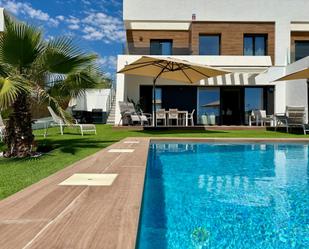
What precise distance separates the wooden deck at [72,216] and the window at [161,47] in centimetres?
1850

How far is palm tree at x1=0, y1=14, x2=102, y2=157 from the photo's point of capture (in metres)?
8.33

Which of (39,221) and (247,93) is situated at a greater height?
(247,93)

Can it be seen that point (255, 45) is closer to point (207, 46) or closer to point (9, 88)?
point (207, 46)

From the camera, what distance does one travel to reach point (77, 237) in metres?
2.35

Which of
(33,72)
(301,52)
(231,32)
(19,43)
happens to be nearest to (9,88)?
(19,43)

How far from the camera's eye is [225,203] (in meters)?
5.22

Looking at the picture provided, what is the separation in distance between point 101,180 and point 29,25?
5.47 m

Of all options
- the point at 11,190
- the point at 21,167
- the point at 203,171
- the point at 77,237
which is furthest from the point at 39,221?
the point at 203,171

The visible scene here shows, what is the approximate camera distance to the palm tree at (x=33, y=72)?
833cm

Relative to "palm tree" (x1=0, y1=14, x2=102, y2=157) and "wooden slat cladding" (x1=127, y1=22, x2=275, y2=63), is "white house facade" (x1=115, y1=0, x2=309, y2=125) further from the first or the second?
"palm tree" (x1=0, y1=14, x2=102, y2=157)

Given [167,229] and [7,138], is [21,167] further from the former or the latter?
[167,229]

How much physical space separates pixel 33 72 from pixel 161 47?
1420 cm

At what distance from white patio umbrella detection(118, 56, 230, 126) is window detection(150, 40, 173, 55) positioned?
442 cm

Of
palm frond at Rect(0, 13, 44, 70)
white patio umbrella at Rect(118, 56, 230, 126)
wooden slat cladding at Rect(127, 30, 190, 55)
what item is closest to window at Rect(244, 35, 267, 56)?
wooden slat cladding at Rect(127, 30, 190, 55)
